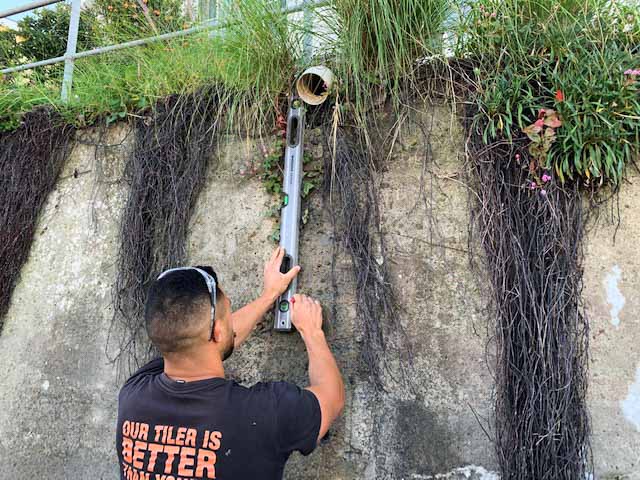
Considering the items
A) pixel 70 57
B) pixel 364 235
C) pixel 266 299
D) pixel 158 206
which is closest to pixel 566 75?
pixel 364 235

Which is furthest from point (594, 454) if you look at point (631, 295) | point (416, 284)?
point (416, 284)

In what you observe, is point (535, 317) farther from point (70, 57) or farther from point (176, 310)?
point (70, 57)

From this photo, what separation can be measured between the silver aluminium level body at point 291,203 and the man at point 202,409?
50 cm

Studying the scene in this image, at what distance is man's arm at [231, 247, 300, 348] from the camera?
2.40 meters

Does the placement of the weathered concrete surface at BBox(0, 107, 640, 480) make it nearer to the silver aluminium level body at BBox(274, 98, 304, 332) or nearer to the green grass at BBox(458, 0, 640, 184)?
the silver aluminium level body at BBox(274, 98, 304, 332)

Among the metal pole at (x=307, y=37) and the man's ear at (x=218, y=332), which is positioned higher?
the metal pole at (x=307, y=37)

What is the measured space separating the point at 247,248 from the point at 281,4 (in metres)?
1.27

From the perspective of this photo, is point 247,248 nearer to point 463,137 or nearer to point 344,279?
point 344,279

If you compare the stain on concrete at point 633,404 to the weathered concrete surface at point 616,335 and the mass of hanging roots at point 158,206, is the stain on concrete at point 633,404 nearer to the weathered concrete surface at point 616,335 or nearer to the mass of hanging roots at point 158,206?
the weathered concrete surface at point 616,335

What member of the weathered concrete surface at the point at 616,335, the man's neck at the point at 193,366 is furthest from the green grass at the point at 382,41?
the man's neck at the point at 193,366

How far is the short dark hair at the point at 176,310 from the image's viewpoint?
6.11 feet

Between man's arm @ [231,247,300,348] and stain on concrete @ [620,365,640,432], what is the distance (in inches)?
58.0

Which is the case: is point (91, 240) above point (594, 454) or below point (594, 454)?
above

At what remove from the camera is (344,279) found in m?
2.56
